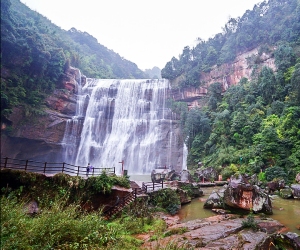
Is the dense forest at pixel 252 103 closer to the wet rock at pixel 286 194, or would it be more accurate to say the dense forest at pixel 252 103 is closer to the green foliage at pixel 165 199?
the wet rock at pixel 286 194

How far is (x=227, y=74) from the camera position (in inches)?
1511

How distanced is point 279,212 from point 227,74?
30.6 m

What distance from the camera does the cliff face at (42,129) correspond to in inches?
1067

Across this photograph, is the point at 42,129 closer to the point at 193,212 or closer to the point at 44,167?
the point at 44,167

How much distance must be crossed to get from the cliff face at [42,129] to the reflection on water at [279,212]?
2194cm

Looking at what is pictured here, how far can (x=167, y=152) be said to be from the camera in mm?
33469

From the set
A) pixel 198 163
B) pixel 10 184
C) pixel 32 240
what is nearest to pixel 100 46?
pixel 198 163

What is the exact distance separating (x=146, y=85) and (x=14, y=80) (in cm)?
1998

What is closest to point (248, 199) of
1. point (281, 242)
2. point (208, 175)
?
point (281, 242)

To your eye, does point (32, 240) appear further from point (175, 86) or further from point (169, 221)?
point (175, 86)

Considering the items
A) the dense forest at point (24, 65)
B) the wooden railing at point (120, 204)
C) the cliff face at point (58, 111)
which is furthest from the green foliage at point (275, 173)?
the dense forest at point (24, 65)

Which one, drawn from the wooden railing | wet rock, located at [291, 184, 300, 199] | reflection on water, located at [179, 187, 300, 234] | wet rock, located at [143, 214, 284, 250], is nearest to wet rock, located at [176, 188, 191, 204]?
reflection on water, located at [179, 187, 300, 234]

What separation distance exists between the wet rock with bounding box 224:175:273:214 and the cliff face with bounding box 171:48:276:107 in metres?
28.3

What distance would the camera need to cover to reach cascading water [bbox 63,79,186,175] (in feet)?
108
